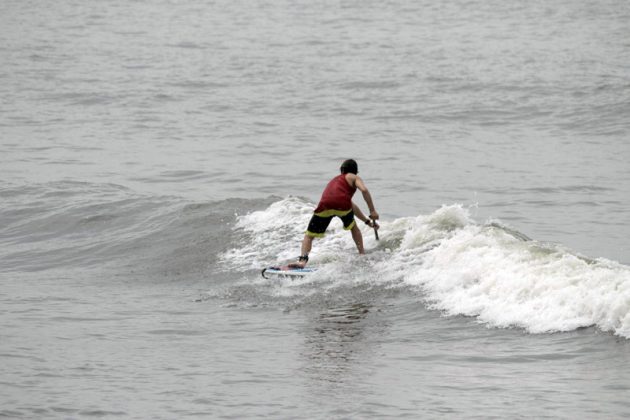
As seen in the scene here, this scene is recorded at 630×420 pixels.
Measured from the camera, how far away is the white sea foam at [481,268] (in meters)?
11.5

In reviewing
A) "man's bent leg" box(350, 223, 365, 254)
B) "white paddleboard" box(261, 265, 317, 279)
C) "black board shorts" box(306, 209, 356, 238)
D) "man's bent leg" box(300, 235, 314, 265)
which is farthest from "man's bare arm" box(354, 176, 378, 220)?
"white paddleboard" box(261, 265, 317, 279)

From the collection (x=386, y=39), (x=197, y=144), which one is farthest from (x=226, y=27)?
(x=197, y=144)

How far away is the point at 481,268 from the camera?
1329 cm

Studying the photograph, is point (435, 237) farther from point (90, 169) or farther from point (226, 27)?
point (226, 27)

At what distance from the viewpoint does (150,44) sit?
48219 millimetres

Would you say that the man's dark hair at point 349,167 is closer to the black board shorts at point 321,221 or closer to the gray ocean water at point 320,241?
the black board shorts at point 321,221

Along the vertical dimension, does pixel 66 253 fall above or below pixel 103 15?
below

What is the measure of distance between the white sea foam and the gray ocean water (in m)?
0.04

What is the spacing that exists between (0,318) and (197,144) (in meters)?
15.6

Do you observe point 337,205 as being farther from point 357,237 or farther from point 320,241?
point 320,241

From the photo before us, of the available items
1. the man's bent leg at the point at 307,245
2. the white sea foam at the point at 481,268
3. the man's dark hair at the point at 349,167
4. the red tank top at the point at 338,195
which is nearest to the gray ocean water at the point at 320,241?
the white sea foam at the point at 481,268

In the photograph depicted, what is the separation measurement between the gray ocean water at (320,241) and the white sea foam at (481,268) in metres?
0.04

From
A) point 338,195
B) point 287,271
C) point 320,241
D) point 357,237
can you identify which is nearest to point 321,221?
point 338,195

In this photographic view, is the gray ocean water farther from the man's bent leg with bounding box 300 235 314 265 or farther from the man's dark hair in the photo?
the man's dark hair
